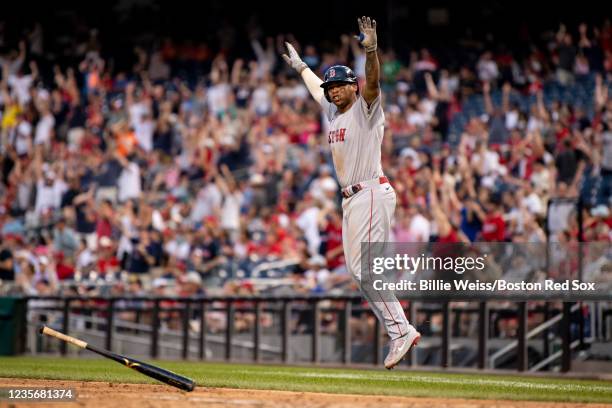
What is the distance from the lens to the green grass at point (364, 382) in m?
8.50

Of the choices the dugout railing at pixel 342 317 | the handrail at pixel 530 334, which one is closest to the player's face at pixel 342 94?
the dugout railing at pixel 342 317

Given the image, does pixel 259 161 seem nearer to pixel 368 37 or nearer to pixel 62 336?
pixel 368 37

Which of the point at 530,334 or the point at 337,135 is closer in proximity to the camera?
the point at 337,135

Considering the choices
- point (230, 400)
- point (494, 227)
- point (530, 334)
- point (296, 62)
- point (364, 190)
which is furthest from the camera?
point (494, 227)

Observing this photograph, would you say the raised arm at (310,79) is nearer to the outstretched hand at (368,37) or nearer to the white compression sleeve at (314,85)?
the white compression sleeve at (314,85)

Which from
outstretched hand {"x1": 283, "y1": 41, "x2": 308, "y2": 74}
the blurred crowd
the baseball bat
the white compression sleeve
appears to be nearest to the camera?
the baseball bat

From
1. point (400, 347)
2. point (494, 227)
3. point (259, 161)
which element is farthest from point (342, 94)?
point (259, 161)

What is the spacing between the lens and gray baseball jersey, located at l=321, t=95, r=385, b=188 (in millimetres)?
8523

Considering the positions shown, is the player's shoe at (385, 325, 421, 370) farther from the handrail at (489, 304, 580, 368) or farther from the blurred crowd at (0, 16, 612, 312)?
the handrail at (489, 304, 580, 368)

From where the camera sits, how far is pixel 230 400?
24.2 feet

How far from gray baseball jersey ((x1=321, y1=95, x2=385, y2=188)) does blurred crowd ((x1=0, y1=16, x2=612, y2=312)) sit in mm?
4332

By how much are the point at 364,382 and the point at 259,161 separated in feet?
35.6

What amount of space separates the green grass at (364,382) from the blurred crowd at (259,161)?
266 centimetres

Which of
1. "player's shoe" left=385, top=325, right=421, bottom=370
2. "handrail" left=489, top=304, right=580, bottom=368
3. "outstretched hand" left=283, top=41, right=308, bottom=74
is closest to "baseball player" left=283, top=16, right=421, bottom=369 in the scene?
"player's shoe" left=385, top=325, right=421, bottom=370
